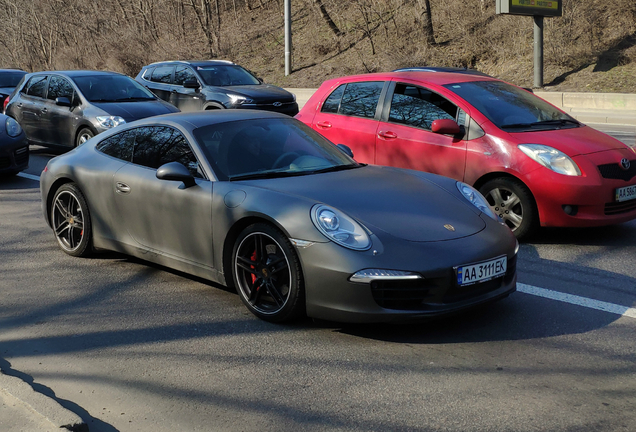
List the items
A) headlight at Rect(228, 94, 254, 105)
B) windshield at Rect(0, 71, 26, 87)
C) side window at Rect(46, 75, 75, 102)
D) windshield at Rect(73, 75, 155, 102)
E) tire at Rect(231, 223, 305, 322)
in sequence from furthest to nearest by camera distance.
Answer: windshield at Rect(0, 71, 26, 87), headlight at Rect(228, 94, 254, 105), side window at Rect(46, 75, 75, 102), windshield at Rect(73, 75, 155, 102), tire at Rect(231, 223, 305, 322)

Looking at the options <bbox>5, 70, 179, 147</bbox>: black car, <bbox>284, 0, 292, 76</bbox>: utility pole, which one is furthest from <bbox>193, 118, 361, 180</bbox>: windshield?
<bbox>284, 0, 292, 76</bbox>: utility pole

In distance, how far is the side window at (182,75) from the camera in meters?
17.2

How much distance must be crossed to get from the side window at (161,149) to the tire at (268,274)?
30.1 inches

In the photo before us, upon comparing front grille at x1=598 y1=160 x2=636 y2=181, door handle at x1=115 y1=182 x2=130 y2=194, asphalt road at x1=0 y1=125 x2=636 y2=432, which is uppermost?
door handle at x1=115 y1=182 x2=130 y2=194

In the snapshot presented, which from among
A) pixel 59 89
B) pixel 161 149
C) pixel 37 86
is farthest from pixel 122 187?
pixel 37 86

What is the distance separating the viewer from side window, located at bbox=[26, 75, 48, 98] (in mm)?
13719

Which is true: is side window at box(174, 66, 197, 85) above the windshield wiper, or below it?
below

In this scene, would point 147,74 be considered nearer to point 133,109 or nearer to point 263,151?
point 133,109

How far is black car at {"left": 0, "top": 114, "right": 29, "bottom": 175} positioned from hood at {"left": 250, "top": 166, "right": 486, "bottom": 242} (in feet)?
22.2

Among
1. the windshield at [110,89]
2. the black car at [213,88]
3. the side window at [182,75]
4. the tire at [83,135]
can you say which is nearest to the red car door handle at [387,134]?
the tire at [83,135]

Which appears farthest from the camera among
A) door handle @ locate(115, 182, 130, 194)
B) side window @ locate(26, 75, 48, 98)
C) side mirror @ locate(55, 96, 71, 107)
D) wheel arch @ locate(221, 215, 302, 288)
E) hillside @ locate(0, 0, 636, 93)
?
hillside @ locate(0, 0, 636, 93)

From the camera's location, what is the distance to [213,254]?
536 centimetres

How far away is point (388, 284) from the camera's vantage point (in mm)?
4547

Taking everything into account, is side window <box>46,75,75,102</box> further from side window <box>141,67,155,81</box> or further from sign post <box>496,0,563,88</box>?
sign post <box>496,0,563,88</box>
